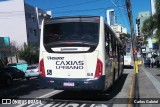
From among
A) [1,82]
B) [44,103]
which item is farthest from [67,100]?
[1,82]

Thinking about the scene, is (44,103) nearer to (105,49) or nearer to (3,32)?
(105,49)

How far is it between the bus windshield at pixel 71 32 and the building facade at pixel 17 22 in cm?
4297

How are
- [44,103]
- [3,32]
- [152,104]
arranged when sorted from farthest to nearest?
[3,32]
[44,103]
[152,104]

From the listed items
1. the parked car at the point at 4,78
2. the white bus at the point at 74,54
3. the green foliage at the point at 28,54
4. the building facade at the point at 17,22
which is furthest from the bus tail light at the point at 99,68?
the building facade at the point at 17,22

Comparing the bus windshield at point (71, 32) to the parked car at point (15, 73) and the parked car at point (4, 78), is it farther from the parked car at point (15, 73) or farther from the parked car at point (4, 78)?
the parked car at point (15, 73)

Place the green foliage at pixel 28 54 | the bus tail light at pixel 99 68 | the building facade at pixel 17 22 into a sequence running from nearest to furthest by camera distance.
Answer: the bus tail light at pixel 99 68 → the green foliage at pixel 28 54 → the building facade at pixel 17 22

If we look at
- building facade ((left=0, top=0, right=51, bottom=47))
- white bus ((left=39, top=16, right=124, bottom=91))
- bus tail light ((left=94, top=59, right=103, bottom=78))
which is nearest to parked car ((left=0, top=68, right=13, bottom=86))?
white bus ((left=39, top=16, right=124, bottom=91))

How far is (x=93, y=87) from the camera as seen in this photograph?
12.0 metres

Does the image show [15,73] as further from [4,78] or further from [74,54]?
[74,54]

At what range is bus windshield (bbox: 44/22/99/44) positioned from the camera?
41.1 feet

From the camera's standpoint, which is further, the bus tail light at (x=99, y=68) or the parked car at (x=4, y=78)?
the parked car at (x=4, y=78)

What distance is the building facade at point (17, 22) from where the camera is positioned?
5569 cm

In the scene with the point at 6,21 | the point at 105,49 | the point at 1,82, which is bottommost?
the point at 1,82

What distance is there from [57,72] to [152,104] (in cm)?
358
